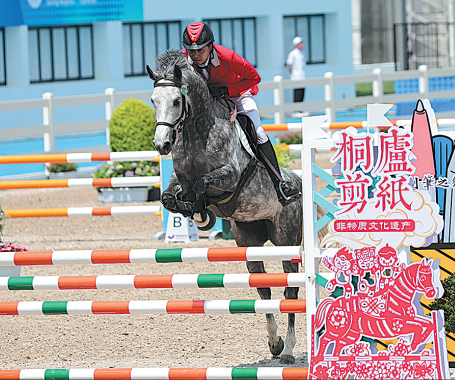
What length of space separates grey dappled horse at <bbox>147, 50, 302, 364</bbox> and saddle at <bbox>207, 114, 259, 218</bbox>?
0.08 ft

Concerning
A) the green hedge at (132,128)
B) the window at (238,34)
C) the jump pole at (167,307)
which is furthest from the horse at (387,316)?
the window at (238,34)

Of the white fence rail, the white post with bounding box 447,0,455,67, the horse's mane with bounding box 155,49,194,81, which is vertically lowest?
the horse's mane with bounding box 155,49,194,81

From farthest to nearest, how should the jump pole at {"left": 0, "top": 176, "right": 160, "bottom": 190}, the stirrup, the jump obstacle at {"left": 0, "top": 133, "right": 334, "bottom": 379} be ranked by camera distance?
the jump pole at {"left": 0, "top": 176, "right": 160, "bottom": 190}
the stirrup
the jump obstacle at {"left": 0, "top": 133, "right": 334, "bottom": 379}

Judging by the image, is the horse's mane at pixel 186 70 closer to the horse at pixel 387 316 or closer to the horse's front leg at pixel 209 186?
the horse's front leg at pixel 209 186

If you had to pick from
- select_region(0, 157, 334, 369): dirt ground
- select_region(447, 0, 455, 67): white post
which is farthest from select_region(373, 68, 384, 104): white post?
select_region(447, 0, 455, 67): white post

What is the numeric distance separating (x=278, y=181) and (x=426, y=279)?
157 cm

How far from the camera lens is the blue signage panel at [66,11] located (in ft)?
64.5

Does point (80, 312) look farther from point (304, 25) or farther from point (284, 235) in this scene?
point (304, 25)

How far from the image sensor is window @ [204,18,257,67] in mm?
24594

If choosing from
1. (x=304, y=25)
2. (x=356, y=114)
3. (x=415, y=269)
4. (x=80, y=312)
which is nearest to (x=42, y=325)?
(x=80, y=312)

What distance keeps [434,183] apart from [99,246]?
5769mm

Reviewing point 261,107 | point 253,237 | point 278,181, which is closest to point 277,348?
point 253,237

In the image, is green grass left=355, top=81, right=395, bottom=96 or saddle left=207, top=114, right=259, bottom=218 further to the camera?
green grass left=355, top=81, right=395, bottom=96

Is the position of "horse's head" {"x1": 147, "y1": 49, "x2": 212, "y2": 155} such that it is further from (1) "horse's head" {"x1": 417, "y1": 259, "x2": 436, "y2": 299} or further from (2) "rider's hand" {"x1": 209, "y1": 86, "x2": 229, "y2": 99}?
(1) "horse's head" {"x1": 417, "y1": 259, "x2": 436, "y2": 299}
